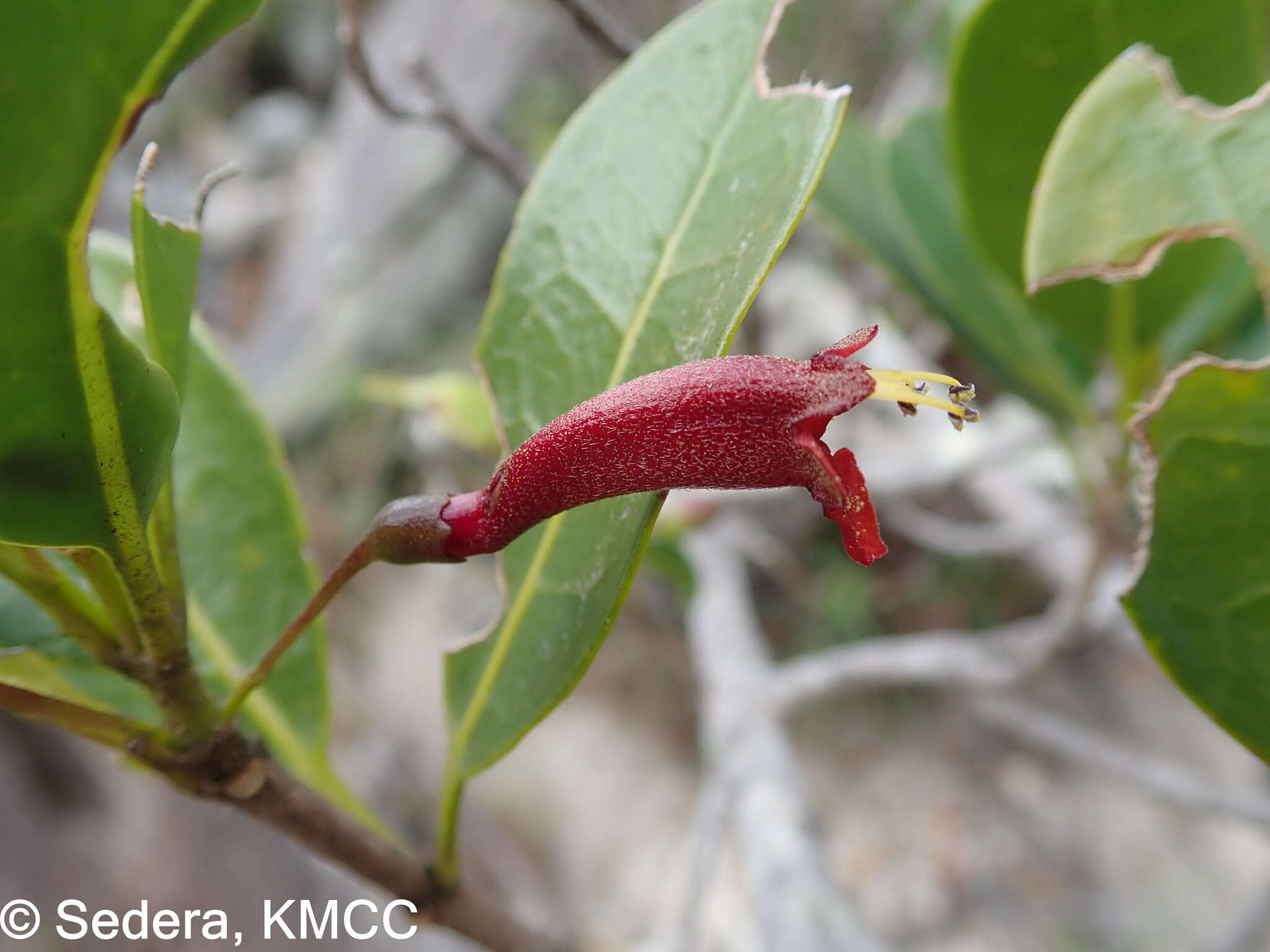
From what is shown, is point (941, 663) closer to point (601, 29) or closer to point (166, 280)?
point (601, 29)

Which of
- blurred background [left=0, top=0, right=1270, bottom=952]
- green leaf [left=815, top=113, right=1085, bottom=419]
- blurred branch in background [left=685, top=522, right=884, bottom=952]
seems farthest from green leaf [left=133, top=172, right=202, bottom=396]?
blurred branch in background [left=685, top=522, right=884, bottom=952]

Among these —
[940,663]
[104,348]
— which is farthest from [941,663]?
[104,348]

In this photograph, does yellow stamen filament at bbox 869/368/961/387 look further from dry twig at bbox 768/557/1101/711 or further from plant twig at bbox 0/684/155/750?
dry twig at bbox 768/557/1101/711

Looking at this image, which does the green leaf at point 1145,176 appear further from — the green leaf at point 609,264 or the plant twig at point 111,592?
the plant twig at point 111,592

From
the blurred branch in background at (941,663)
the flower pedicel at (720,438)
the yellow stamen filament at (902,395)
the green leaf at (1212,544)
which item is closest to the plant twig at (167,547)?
the flower pedicel at (720,438)

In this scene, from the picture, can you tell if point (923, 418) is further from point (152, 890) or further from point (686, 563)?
point (152, 890)
